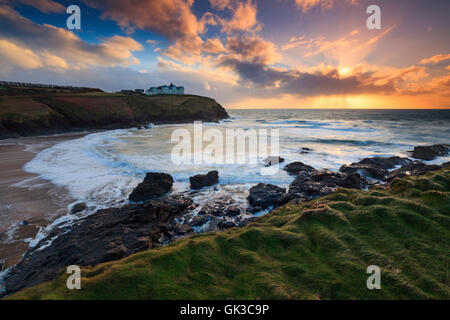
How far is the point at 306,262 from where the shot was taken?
4465 mm

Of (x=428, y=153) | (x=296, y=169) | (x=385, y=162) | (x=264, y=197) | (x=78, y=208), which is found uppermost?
(x=428, y=153)

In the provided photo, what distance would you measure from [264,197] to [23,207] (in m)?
13.0

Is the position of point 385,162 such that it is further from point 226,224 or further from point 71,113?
point 71,113

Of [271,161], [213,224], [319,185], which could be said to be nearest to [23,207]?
[213,224]

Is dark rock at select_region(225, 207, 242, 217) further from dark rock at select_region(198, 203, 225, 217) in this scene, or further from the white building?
the white building

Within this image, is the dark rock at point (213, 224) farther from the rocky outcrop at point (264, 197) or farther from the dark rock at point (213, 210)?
the rocky outcrop at point (264, 197)

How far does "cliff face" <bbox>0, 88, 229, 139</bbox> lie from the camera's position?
1575 inches

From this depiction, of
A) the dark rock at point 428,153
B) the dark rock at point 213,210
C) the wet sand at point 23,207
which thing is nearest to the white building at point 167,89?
the wet sand at point 23,207

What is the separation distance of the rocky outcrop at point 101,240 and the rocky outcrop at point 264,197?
4.15m

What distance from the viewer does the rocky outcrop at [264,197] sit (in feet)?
36.8

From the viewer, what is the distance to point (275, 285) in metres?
3.76

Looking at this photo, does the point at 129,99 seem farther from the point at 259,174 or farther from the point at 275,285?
the point at 275,285

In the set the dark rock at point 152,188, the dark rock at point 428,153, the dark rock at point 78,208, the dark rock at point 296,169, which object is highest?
the dark rock at point 428,153

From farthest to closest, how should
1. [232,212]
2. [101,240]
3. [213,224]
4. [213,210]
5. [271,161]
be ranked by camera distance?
[271,161], [213,210], [232,212], [213,224], [101,240]
